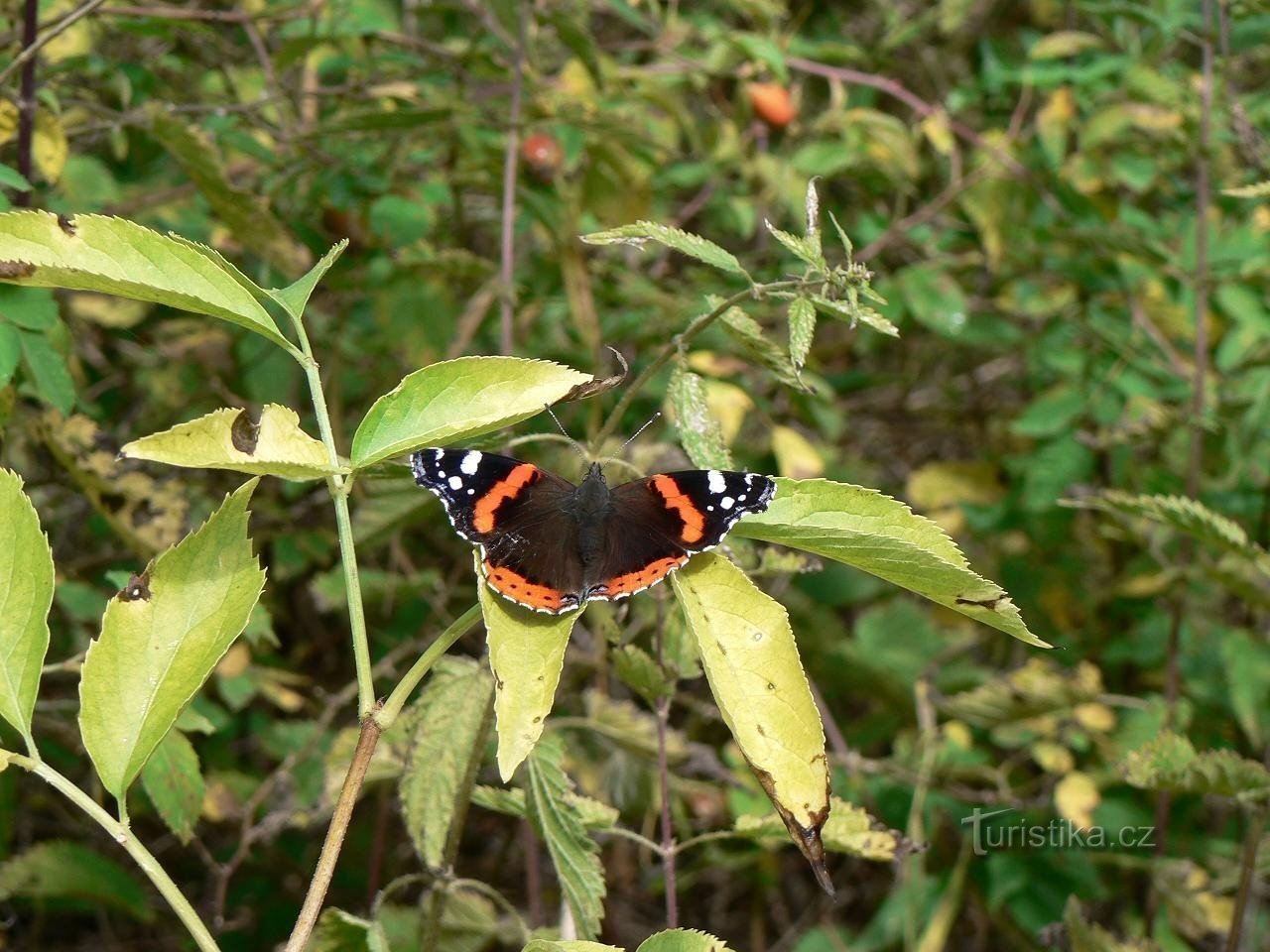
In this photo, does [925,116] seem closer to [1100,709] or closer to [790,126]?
[790,126]

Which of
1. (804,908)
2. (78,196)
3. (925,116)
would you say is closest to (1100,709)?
(804,908)

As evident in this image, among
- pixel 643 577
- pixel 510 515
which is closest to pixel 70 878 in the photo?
pixel 510 515

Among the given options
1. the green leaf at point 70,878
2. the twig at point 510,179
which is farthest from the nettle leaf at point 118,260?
the green leaf at point 70,878

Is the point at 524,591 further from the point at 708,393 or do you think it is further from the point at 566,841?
the point at 708,393

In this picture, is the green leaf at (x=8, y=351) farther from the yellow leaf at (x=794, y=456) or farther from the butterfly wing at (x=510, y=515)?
the yellow leaf at (x=794, y=456)

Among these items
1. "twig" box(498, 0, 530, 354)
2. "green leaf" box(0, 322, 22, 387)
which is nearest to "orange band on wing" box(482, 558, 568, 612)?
"green leaf" box(0, 322, 22, 387)

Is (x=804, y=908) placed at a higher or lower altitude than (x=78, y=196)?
lower
